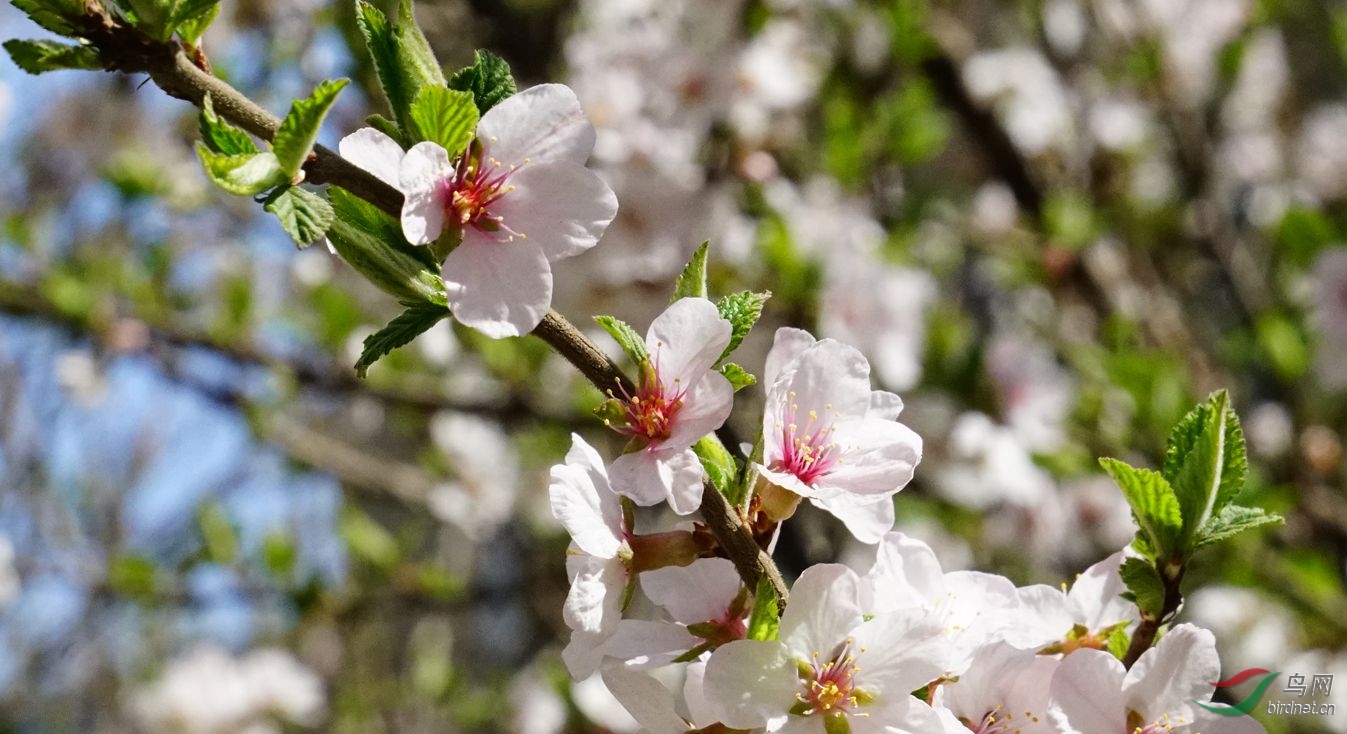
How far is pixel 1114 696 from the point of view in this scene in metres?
0.83

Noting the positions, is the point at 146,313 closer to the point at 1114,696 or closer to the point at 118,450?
the point at 1114,696

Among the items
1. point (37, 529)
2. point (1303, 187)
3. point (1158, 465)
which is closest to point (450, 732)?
point (37, 529)

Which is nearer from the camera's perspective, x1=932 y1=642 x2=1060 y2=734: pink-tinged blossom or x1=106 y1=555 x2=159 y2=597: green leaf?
x1=932 y1=642 x2=1060 y2=734: pink-tinged blossom

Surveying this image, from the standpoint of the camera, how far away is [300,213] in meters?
0.74

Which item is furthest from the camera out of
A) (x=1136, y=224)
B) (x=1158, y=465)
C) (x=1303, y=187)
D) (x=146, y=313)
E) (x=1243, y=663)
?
(x=1303, y=187)

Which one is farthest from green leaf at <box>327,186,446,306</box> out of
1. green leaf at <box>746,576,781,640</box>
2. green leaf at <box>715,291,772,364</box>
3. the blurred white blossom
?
the blurred white blossom

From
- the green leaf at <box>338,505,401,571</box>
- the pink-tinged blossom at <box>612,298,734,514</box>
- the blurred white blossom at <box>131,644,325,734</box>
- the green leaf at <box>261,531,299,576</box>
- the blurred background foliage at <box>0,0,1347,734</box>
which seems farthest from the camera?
the blurred white blossom at <box>131,644,325,734</box>

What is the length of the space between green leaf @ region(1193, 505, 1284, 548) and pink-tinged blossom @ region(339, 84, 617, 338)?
55cm

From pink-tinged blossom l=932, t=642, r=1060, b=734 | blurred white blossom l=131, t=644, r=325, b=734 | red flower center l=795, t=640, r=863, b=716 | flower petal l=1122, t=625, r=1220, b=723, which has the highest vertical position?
flower petal l=1122, t=625, r=1220, b=723

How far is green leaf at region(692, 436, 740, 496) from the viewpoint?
90 centimetres

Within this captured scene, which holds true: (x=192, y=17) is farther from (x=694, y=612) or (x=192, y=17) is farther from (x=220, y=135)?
(x=694, y=612)

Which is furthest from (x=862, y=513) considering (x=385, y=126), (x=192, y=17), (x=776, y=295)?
(x=776, y=295)

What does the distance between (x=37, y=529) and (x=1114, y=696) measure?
5.96 m

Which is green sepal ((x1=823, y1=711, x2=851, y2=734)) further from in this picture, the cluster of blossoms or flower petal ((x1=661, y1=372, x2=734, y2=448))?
flower petal ((x1=661, y1=372, x2=734, y2=448))
